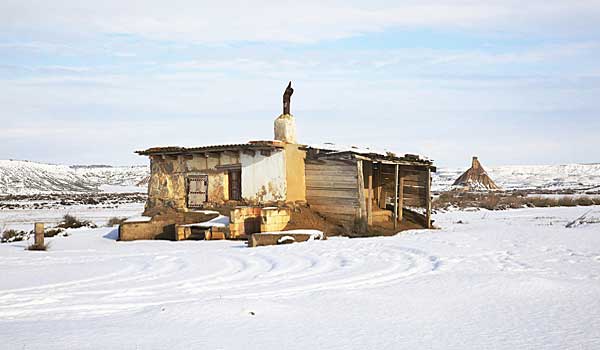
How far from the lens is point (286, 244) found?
48.1 feet

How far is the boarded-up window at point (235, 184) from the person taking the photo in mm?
18167

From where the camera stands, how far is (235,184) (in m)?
18.2

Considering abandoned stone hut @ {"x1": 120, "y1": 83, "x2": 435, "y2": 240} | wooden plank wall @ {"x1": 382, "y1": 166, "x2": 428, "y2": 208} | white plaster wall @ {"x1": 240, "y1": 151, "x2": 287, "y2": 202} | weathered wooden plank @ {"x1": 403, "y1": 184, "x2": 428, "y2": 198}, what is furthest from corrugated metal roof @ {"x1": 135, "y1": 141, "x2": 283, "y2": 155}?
weathered wooden plank @ {"x1": 403, "y1": 184, "x2": 428, "y2": 198}

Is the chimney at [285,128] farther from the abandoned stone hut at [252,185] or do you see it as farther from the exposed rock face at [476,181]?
the exposed rock face at [476,181]

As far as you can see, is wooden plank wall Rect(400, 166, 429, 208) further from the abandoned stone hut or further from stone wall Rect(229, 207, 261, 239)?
stone wall Rect(229, 207, 261, 239)

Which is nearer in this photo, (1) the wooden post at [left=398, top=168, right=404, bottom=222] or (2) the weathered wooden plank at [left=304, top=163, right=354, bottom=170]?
(2) the weathered wooden plank at [left=304, top=163, right=354, bottom=170]

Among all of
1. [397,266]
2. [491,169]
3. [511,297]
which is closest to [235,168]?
[397,266]

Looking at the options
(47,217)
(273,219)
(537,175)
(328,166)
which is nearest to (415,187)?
(328,166)

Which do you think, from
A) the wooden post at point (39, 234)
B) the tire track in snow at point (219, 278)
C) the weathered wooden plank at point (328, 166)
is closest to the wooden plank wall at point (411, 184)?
the weathered wooden plank at point (328, 166)

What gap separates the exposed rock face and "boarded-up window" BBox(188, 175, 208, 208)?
172 ft

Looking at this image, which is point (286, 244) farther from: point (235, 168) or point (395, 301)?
point (395, 301)

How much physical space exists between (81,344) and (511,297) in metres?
4.70

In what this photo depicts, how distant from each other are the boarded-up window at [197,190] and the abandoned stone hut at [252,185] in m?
0.03

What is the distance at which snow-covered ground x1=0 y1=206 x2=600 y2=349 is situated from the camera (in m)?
5.54
